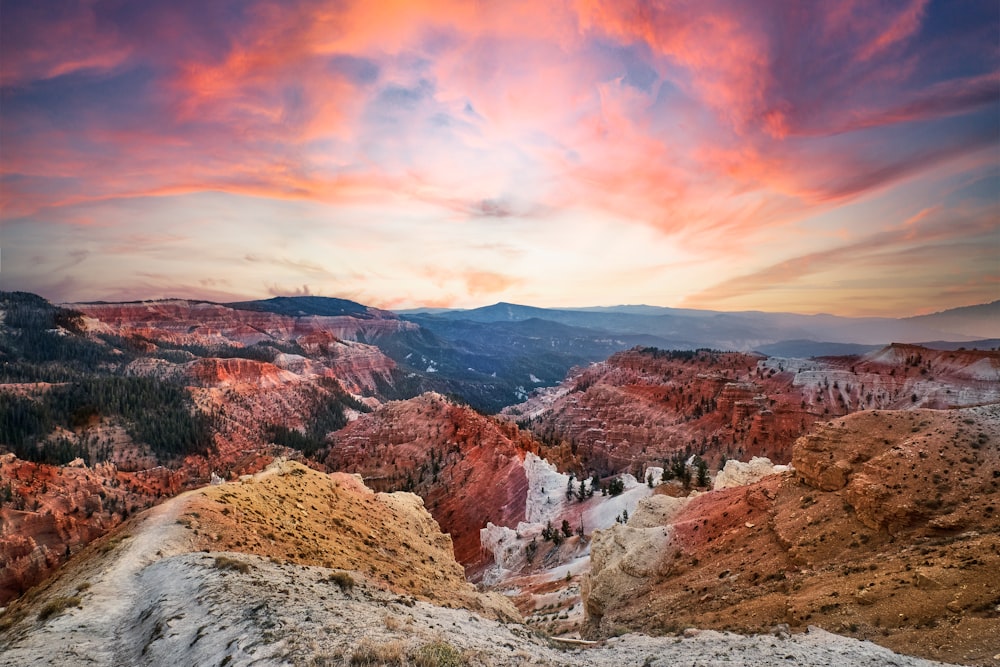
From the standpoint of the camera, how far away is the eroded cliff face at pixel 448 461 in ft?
193

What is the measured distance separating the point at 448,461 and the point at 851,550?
6114cm

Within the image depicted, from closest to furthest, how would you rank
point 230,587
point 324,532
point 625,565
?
point 230,587
point 625,565
point 324,532

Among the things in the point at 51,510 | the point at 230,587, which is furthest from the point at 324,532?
the point at 51,510

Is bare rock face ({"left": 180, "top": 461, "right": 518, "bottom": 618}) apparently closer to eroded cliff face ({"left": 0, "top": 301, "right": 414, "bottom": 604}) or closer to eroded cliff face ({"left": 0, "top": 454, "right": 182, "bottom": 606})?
eroded cliff face ({"left": 0, "top": 454, "right": 182, "bottom": 606})

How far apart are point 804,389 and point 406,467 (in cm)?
7378

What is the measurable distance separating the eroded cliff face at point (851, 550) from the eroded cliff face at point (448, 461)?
3434 centimetres

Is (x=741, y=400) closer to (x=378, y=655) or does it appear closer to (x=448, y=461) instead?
(x=448, y=461)

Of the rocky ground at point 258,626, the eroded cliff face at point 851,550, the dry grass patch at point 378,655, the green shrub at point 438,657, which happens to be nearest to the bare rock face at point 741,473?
the eroded cliff face at point 851,550

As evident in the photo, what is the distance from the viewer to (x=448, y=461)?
236ft

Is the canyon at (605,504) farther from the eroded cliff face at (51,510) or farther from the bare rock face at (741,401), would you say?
the bare rock face at (741,401)

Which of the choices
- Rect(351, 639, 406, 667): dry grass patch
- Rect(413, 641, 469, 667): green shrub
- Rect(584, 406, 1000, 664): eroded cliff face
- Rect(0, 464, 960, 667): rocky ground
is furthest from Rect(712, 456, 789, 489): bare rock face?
Rect(351, 639, 406, 667): dry grass patch

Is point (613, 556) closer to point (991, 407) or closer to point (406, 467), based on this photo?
point (991, 407)

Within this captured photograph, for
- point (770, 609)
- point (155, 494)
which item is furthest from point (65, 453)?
point (770, 609)

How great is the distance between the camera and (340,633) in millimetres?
10078
